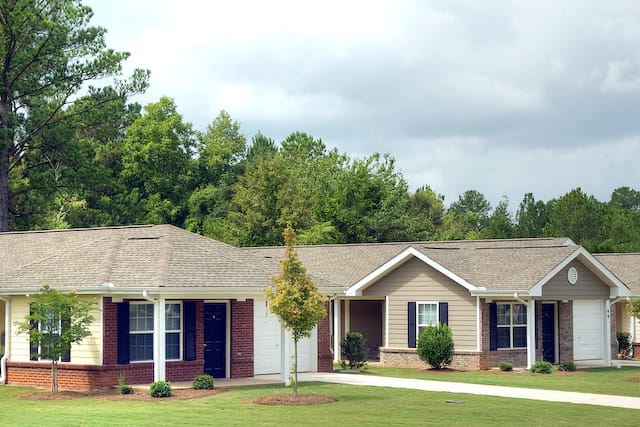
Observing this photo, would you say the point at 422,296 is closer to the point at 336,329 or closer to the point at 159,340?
the point at 336,329

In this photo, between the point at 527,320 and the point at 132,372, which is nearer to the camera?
the point at 132,372

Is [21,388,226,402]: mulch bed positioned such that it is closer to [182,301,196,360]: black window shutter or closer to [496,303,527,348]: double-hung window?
[182,301,196,360]: black window shutter

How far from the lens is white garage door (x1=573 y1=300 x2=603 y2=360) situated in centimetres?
3931

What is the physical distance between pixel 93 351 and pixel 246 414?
24.4 feet

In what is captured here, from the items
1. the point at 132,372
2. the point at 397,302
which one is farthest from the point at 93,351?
the point at 397,302

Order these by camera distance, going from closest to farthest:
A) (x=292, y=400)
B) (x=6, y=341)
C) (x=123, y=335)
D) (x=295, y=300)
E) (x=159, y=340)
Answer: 1. (x=292, y=400)
2. (x=295, y=300)
3. (x=159, y=340)
4. (x=123, y=335)
5. (x=6, y=341)

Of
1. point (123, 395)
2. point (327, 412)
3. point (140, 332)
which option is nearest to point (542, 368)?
point (140, 332)

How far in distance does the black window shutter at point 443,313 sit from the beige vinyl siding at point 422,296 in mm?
116

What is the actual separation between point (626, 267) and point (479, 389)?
21188mm

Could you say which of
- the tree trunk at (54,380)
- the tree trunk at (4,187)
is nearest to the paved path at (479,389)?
the tree trunk at (54,380)

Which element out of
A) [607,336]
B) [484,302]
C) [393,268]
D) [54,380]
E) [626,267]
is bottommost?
[54,380]

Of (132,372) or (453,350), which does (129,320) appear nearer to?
(132,372)

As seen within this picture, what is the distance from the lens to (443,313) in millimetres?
36250

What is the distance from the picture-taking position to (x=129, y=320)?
27984 mm
